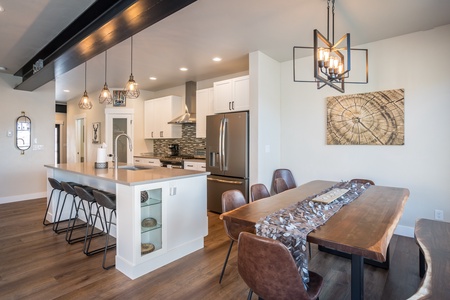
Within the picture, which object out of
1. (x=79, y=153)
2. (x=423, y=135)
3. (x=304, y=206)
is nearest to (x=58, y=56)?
(x=304, y=206)

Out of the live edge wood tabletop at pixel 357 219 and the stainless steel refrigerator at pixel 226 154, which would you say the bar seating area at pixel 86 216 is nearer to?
the live edge wood tabletop at pixel 357 219

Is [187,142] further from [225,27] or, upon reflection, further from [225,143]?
[225,27]

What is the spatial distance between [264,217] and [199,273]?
114cm

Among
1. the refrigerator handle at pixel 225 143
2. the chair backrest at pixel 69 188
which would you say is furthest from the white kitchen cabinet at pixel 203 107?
the chair backrest at pixel 69 188

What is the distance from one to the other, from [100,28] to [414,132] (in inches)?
153

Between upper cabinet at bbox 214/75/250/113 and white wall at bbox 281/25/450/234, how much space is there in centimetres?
125

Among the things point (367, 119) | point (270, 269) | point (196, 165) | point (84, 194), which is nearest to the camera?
point (270, 269)

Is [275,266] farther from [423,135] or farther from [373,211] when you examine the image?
[423,135]

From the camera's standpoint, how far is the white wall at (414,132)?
3145mm

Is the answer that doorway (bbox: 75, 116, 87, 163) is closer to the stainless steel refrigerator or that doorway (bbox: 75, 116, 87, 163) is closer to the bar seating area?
the bar seating area

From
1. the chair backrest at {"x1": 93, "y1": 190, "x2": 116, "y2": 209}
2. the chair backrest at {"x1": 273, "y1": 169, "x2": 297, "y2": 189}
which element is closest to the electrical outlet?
the chair backrest at {"x1": 273, "y1": 169, "x2": 297, "y2": 189}

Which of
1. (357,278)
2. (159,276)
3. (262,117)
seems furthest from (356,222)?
(262,117)

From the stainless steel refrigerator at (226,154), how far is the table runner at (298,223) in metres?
2.01

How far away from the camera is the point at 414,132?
330 cm
